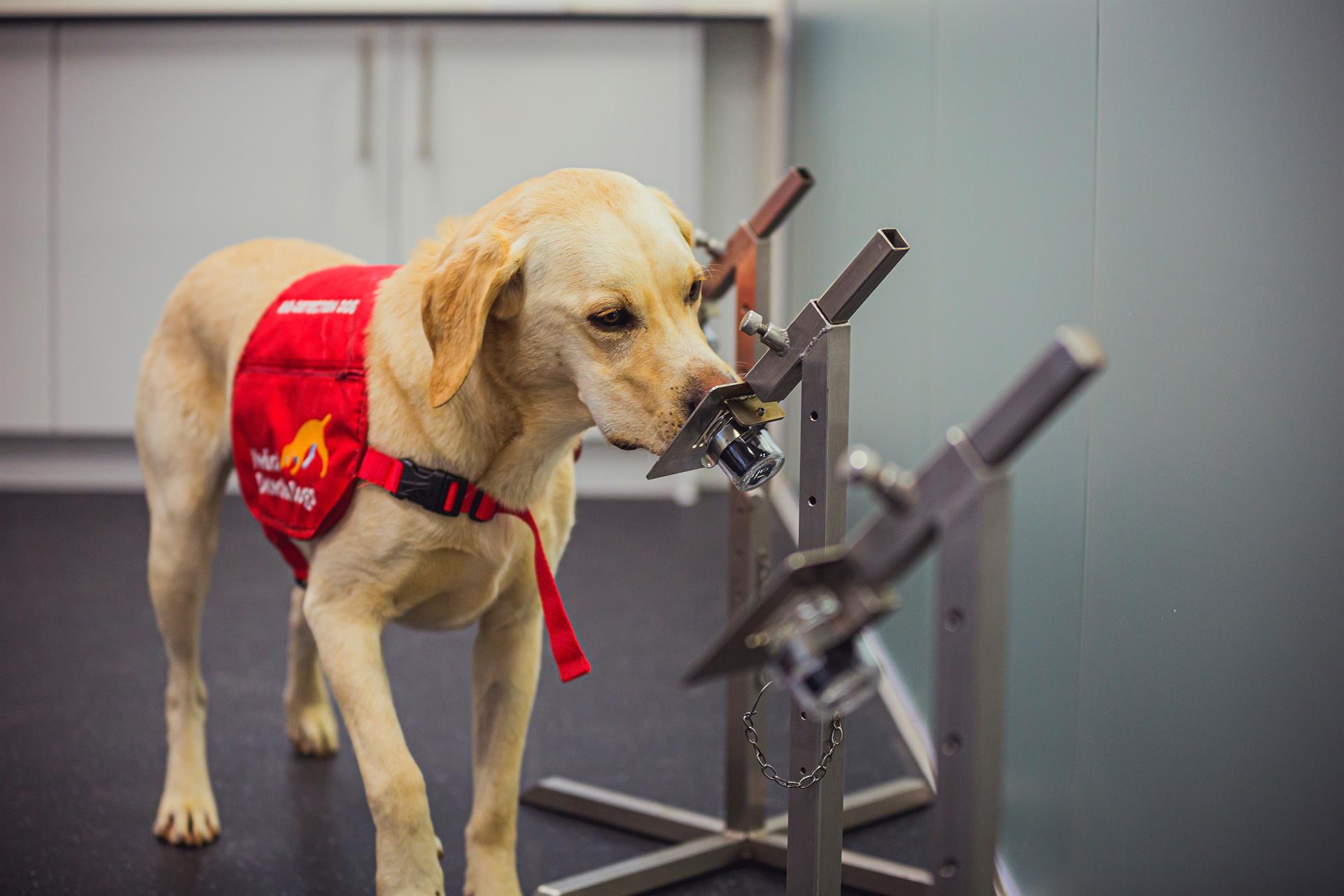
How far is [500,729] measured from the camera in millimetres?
1646

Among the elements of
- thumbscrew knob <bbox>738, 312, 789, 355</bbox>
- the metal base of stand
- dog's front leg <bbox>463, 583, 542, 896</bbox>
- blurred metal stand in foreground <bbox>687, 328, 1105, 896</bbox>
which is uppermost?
thumbscrew knob <bbox>738, 312, 789, 355</bbox>

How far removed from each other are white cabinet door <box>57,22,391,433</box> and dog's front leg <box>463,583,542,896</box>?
3124mm

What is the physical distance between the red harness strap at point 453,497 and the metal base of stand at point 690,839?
1.41ft

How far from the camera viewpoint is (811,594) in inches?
32.6

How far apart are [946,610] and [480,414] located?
0.73 meters

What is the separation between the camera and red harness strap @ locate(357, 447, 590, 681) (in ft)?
4.69

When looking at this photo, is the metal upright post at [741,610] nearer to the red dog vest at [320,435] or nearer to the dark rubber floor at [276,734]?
the dark rubber floor at [276,734]

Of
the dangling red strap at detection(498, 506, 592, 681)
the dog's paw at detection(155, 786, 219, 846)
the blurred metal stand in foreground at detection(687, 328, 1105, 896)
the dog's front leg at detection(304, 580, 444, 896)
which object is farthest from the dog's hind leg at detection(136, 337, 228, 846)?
the blurred metal stand in foreground at detection(687, 328, 1105, 896)

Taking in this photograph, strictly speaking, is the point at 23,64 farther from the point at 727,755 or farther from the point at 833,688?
the point at 833,688

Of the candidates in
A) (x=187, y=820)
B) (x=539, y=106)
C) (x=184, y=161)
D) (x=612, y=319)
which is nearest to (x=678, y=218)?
(x=612, y=319)

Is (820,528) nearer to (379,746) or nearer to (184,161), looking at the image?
(379,746)

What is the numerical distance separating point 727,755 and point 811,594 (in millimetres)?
1141

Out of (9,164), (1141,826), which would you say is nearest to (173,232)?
(9,164)

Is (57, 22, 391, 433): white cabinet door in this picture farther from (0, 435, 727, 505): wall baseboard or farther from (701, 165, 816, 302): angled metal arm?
(701, 165, 816, 302): angled metal arm
